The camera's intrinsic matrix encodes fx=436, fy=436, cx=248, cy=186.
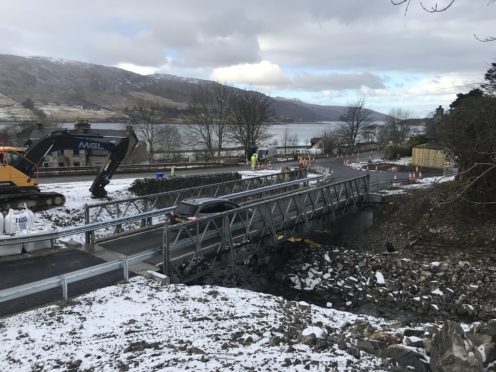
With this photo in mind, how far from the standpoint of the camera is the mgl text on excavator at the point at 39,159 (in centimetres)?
2108

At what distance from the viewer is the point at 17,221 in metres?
15.3

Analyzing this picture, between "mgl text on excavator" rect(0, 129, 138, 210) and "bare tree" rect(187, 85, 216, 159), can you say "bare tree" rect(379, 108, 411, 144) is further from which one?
"mgl text on excavator" rect(0, 129, 138, 210)

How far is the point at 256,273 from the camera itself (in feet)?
64.5

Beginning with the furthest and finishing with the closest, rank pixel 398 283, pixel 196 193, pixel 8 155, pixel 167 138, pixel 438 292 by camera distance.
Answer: pixel 167 138 < pixel 196 193 < pixel 8 155 < pixel 398 283 < pixel 438 292

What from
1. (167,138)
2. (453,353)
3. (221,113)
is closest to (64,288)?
(453,353)

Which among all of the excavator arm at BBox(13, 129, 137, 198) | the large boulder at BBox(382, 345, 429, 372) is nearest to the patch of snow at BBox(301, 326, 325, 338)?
the large boulder at BBox(382, 345, 429, 372)

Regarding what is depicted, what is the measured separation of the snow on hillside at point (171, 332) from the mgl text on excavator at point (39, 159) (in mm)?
13148

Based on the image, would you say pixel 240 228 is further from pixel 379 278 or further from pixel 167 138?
pixel 167 138

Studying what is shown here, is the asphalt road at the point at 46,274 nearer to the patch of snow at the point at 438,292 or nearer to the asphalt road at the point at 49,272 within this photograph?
the asphalt road at the point at 49,272

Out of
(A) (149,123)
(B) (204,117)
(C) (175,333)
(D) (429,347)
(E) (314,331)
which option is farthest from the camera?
(A) (149,123)

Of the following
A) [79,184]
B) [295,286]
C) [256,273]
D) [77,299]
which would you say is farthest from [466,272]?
[79,184]

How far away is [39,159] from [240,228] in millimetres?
11687

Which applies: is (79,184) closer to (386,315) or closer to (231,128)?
(386,315)

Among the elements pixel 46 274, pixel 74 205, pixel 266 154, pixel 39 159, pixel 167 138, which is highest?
pixel 167 138
